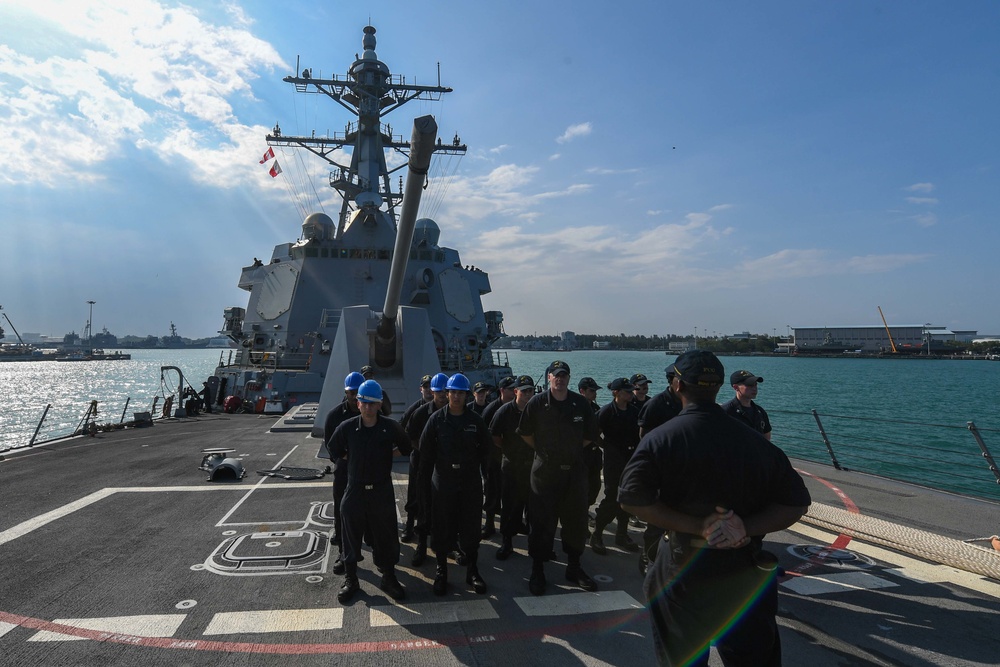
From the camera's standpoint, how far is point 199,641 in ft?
10.6

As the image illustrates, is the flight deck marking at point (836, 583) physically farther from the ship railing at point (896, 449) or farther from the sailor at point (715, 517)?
the ship railing at point (896, 449)

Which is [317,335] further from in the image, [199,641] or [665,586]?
[665,586]

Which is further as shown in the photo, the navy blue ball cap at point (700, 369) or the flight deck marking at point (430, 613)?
the flight deck marking at point (430, 613)

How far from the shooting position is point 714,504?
210 centimetres

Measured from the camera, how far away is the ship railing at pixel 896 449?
38.6 feet

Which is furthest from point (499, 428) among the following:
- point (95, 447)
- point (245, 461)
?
point (95, 447)

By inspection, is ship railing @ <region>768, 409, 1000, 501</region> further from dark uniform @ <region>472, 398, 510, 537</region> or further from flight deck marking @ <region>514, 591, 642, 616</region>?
flight deck marking @ <region>514, 591, 642, 616</region>

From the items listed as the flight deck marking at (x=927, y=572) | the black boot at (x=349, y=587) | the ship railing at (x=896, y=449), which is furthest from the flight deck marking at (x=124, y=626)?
the ship railing at (x=896, y=449)

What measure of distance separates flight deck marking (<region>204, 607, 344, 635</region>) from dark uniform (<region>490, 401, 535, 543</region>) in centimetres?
191

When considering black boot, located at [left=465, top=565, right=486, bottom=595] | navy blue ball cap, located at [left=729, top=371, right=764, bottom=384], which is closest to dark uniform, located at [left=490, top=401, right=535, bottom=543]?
black boot, located at [left=465, top=565, right=486, bottom=595]

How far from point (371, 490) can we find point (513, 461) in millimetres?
1617

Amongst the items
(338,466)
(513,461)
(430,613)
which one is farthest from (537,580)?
(338,466)

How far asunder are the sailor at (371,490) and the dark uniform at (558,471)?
1.11 meters

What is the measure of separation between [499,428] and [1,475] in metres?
7.92
